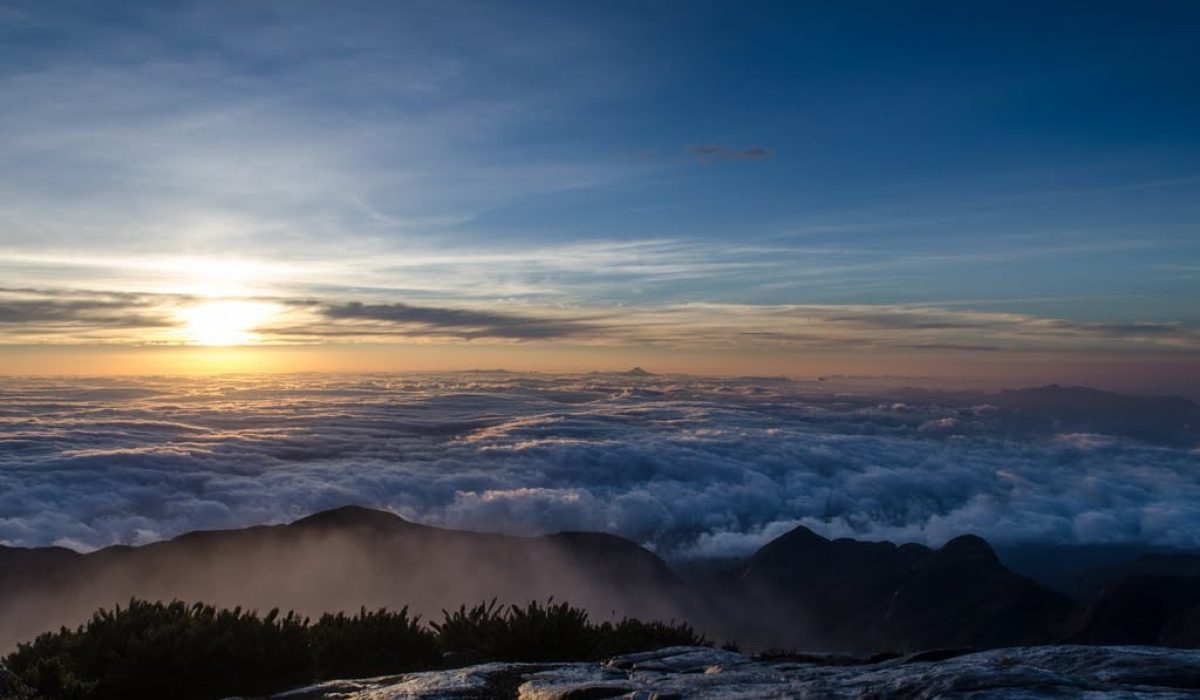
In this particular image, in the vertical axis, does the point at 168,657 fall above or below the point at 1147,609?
above

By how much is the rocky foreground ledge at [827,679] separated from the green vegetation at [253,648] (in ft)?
5.86

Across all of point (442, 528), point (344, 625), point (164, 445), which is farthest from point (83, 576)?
point (344, 625)

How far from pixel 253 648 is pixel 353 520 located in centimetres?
15587

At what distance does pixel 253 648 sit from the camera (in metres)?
8.88

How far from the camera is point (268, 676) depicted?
8.88m

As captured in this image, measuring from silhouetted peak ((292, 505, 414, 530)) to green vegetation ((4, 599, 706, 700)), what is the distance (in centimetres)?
15054

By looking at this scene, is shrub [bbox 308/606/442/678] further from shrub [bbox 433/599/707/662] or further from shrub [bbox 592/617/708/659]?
shrub [bbox 592/617/708/659]

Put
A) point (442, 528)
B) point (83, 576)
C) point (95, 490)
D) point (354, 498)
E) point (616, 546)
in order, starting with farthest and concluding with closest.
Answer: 1. point (616, 546)
2. point (442, 528)
3. point (83, 576)
4. point (354, 498)
5. point (95, 490)

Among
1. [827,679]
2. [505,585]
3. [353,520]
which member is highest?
[827,679]

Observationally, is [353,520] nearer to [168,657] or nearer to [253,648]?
[253,648]

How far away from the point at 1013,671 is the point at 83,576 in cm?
13679

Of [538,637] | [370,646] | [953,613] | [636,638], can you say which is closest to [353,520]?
[953,613]

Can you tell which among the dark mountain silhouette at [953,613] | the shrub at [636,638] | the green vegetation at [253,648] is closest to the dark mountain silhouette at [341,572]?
the dark mountain silhouette at [953,613]

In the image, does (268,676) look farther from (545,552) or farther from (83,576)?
(545,552)
